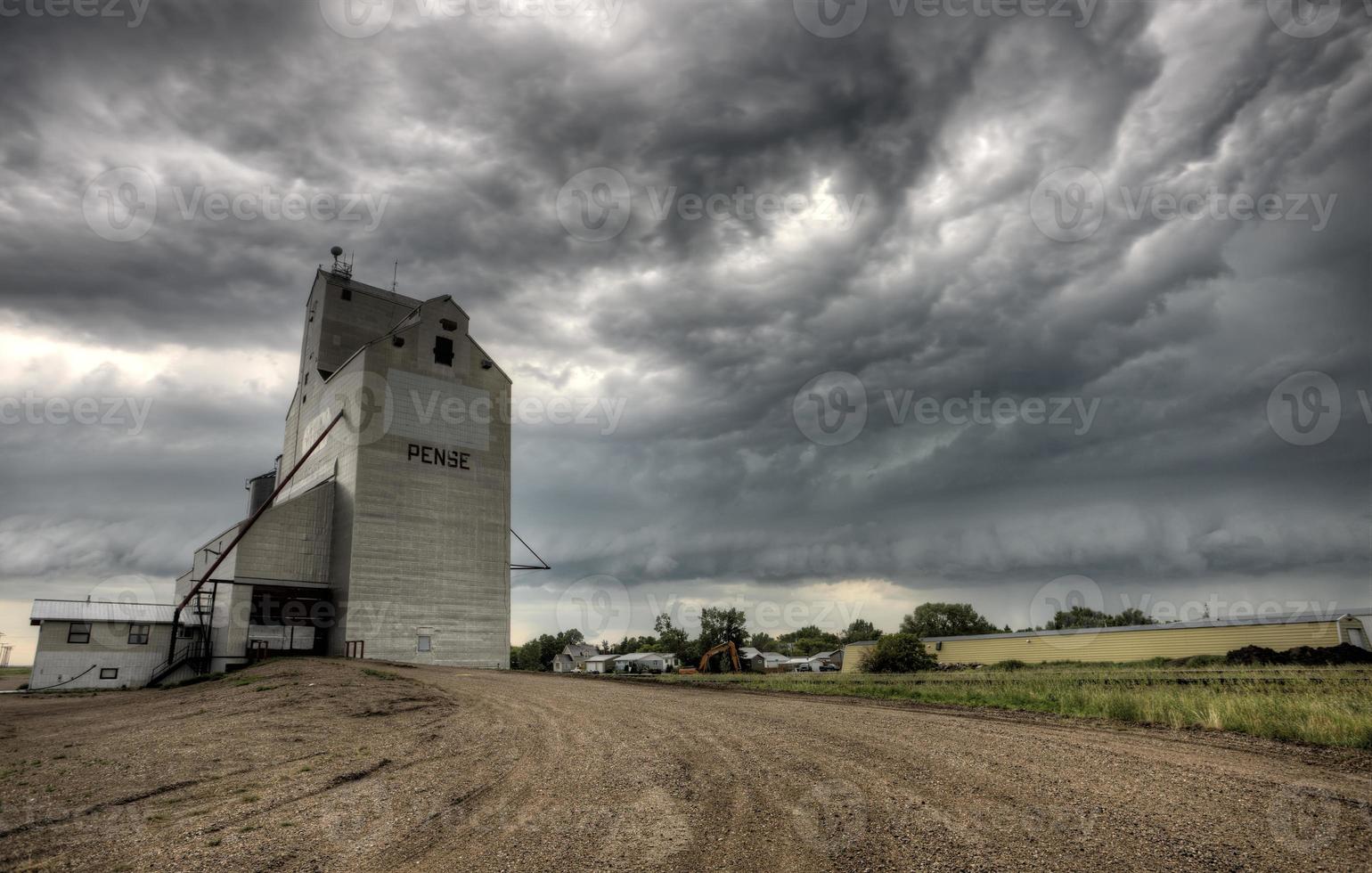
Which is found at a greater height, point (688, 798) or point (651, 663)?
point (688, 798)

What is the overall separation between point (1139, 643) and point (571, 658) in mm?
95836

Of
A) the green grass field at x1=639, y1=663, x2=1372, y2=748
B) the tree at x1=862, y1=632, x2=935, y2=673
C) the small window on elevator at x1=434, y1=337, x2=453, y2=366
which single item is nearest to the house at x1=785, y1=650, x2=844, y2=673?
the tree at x1=862, y1=632, x2=935, y2=673

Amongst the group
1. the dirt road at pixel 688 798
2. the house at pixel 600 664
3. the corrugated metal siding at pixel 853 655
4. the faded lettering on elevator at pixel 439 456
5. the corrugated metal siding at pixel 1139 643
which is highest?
the faded lettering on elevator at pixel 439 456

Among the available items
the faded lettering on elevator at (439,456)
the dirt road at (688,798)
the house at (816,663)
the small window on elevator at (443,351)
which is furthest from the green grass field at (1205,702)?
the house at (816,663)

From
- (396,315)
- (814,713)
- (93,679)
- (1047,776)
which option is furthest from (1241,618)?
(93,679)

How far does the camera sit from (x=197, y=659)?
4428 cm

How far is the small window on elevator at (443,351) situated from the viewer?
159 feet

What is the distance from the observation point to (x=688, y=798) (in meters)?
8.64

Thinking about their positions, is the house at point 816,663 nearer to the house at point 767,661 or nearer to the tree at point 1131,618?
the house at point 767,661

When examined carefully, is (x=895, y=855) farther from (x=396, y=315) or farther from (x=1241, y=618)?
(x=396, y=315)

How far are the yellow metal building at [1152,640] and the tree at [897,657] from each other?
872cm

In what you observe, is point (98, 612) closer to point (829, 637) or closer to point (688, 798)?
point (688, 798)

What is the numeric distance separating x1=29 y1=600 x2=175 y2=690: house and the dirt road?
36.5 metres

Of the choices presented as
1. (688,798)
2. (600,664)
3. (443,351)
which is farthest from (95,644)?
(600,664)
